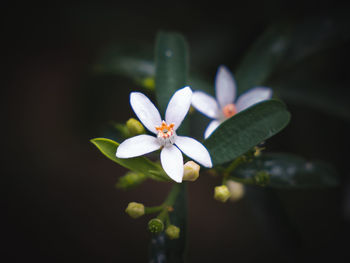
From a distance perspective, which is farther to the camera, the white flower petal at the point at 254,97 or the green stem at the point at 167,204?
the white flower petal at the point at 254,97

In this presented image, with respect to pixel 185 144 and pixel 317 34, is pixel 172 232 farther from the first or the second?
pixel 317 34

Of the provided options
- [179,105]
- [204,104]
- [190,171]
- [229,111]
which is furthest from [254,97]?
[190,171]

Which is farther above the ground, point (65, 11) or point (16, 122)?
point (65, 11)

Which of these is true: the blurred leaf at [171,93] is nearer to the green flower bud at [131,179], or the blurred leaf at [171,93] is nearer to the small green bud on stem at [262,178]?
the green flower bud at [131,179]

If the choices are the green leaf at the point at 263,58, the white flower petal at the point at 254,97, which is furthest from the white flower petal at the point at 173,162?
the green leaf at the point at 263,58

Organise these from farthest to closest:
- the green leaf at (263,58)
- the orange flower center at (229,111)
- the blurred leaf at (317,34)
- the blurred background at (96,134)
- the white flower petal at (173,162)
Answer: the blurred background at (96,134) → the blurred leaf at (317,34) → the green leaf at (263,58) → the orange flower center at (229,111) → the white flower petal at (173,162)

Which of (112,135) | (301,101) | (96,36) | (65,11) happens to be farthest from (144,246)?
(65,11)

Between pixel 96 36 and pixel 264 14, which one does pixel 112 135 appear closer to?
pixel 96 36
